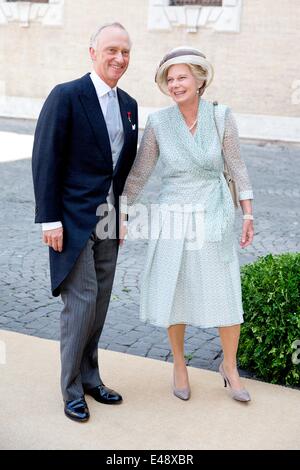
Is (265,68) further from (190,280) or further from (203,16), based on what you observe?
(190,280)

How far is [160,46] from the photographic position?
55.3 ft

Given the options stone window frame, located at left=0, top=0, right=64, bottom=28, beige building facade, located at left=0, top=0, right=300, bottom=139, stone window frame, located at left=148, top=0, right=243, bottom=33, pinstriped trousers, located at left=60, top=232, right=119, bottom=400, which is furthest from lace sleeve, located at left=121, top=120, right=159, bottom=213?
stone window frame, located at left=0, top=0, right=64, bottom=28

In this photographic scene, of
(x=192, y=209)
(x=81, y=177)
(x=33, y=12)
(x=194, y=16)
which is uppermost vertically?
(x=33, y=12)

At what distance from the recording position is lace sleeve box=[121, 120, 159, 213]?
3.93 m

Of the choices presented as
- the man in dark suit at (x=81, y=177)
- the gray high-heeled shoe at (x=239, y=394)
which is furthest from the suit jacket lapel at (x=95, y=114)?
the gray high-heeled shoe at (x=239, y=394)

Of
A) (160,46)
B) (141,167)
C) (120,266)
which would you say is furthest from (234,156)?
(160,46)

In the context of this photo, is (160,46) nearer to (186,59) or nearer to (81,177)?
(186,59)

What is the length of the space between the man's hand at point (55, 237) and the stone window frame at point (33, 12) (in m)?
15.4

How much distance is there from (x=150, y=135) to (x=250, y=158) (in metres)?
9.97

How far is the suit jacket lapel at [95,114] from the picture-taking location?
3559mm

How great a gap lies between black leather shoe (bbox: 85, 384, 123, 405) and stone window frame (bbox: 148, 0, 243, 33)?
1320cm

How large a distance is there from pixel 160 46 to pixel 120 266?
11.1 metres
